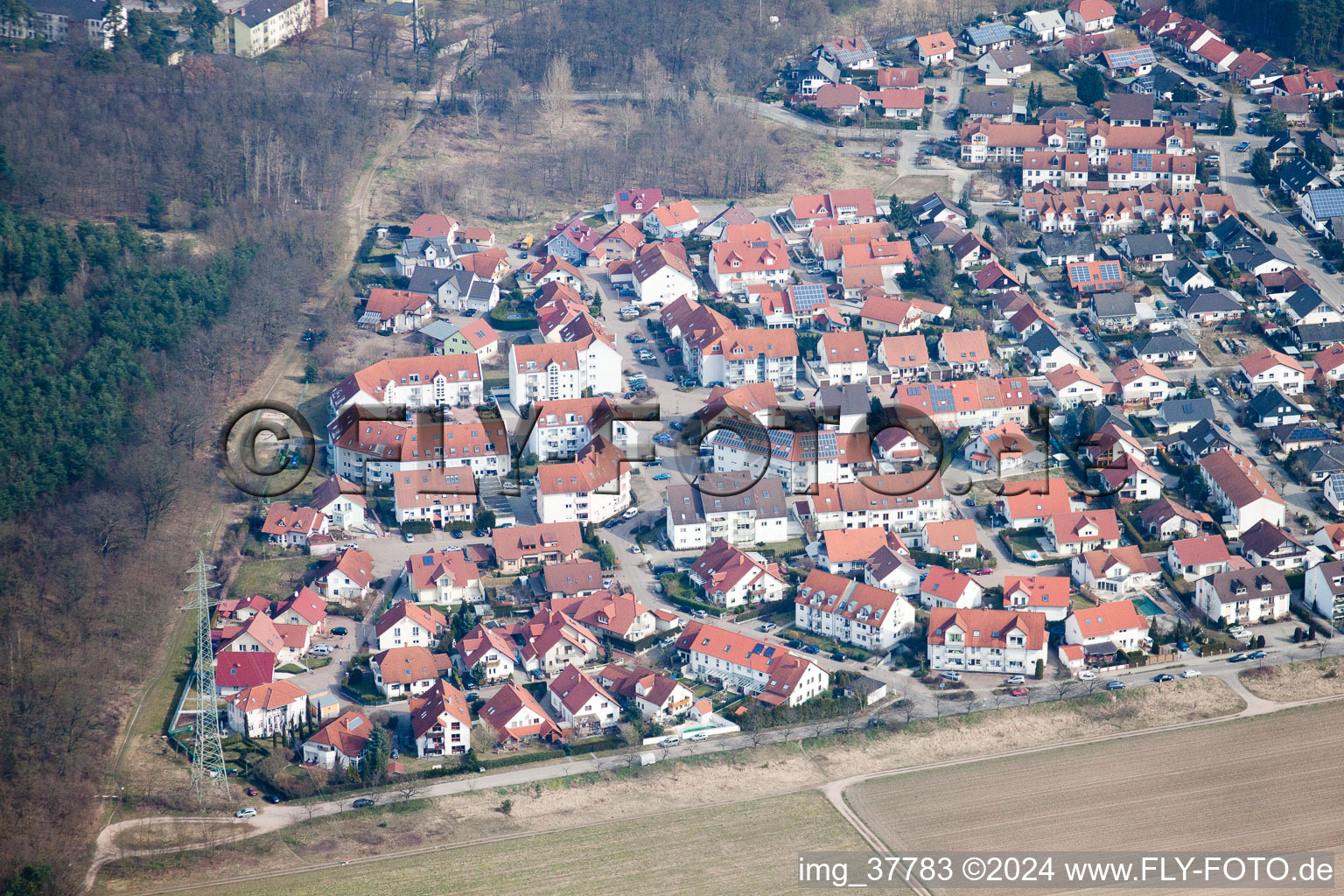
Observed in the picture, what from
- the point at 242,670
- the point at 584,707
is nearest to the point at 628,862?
the point at 584,707

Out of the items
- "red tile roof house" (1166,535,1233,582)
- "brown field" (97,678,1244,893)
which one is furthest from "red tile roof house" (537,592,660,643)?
"red tile roof house" (1166,535,1233,582)

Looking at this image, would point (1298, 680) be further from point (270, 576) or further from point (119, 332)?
point (119, 332)

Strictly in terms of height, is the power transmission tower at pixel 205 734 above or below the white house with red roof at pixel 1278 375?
below

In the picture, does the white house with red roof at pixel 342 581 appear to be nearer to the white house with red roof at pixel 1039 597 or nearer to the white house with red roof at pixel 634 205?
the white house with red roof at pixel 1039 597

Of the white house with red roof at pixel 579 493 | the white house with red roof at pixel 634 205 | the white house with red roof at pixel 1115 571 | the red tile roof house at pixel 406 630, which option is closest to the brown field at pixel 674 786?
the white house with red roof at pixel 1115 571

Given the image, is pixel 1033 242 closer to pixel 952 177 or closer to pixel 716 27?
pixel 952 177

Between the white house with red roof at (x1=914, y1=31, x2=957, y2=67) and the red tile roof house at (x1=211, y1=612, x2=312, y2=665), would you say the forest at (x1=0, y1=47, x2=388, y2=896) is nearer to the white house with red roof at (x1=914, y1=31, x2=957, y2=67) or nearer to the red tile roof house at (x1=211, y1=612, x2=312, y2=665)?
the red tile roof house at (x1=211, y1=612, x2=312, y2=665)

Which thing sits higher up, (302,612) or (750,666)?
(302,612)
